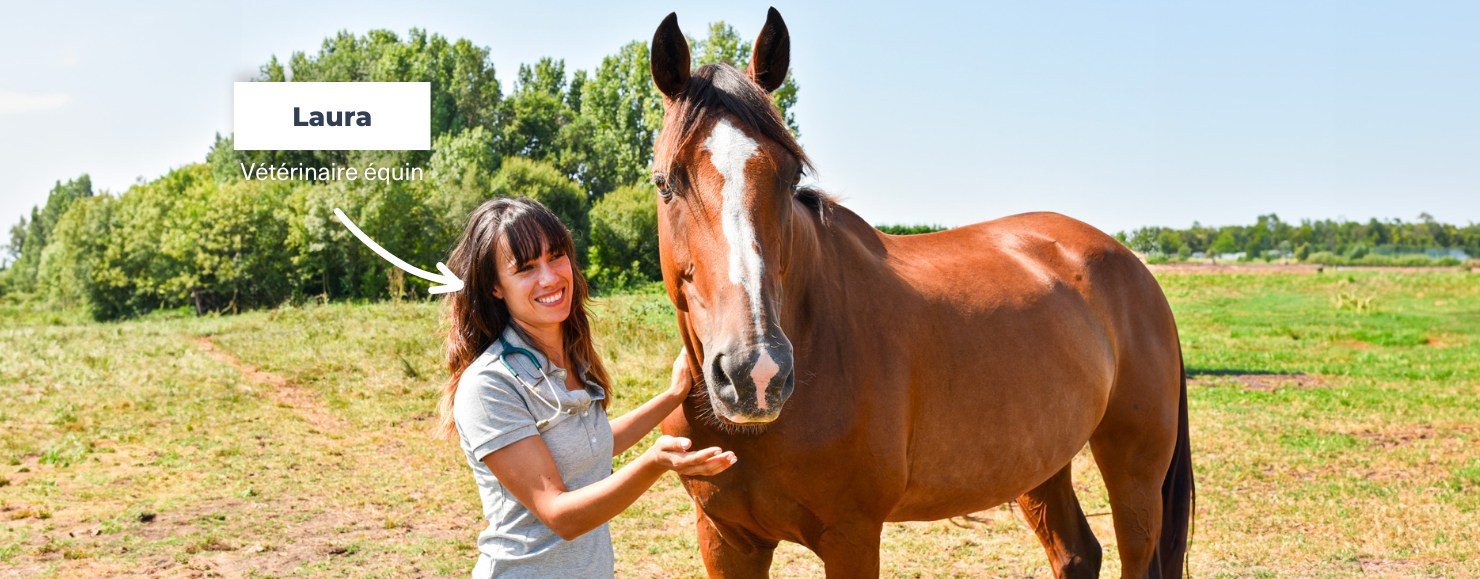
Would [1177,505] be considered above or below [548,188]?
below

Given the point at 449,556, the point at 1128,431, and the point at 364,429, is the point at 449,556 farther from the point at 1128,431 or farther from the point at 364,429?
the point at 364,429

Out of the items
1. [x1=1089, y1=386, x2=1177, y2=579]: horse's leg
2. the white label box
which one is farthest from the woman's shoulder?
the white label box

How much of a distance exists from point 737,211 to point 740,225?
3 centimetres

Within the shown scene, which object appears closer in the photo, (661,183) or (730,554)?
(661,183)

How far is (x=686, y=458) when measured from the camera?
5.63 feet

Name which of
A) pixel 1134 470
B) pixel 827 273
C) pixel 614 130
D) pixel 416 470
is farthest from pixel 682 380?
pixel 614 130

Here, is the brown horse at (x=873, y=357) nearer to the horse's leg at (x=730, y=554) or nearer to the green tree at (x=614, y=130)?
the horse's leg at (x=730, y=554)

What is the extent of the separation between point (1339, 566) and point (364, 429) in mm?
8515

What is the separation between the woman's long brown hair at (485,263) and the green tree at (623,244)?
23207 millimetres

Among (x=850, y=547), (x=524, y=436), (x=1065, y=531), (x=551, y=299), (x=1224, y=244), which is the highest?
(x=1224, y=244)

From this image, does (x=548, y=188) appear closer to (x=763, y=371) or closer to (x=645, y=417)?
(x=645, y=417)

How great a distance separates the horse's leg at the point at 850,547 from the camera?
253cm

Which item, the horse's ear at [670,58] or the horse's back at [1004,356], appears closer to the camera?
the horse's ear at [670,58]

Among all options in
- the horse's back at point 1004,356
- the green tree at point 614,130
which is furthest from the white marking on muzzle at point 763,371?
the green tree at point 614,130
